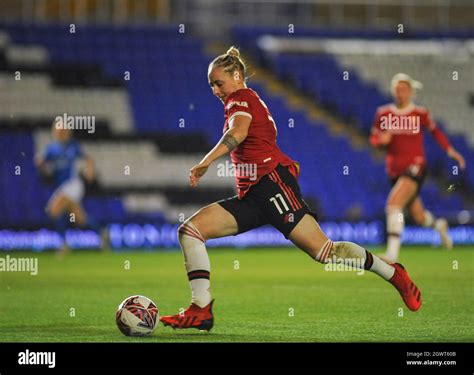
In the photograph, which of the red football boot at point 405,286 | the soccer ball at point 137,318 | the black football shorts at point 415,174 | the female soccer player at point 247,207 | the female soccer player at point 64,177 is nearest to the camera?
the soccer ball at point 137,318

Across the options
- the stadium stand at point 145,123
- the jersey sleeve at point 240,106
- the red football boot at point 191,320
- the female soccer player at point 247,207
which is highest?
the stadium stand at point 145,123

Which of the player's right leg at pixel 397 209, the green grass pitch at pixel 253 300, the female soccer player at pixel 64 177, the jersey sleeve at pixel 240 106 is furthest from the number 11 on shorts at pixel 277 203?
the female soccer player at pixel 64 177

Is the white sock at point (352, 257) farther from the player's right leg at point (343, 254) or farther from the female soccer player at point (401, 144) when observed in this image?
the female soccer player at point (401, 144)

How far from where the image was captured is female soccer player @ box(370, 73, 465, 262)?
1438 centimetres

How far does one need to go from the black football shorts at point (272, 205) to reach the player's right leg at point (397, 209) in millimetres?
5661

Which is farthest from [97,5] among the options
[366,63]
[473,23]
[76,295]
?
[76,295]

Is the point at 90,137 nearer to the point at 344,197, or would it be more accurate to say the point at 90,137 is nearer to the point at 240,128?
the point at 344,197

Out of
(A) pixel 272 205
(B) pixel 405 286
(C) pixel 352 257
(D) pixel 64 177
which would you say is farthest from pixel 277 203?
(D) pixel 64 177

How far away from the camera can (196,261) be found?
873 cm

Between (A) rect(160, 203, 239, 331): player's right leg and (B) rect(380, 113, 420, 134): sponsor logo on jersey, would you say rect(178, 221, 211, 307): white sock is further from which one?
(B) rect(380, 113, 420, 134): sponsor logo on jersey

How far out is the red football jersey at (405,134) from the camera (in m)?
14.6

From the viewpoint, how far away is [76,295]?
1211 cm

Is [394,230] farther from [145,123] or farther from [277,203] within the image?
[145,123]

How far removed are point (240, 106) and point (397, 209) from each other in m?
6.16
